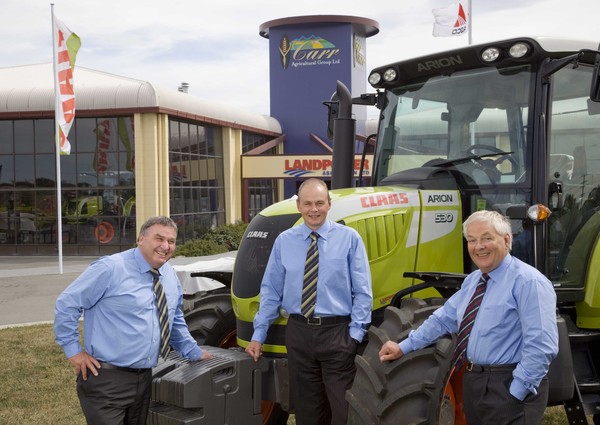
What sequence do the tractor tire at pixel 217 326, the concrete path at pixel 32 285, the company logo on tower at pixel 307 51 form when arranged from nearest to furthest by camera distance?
the tractor tire at pixel 217 326 → the concrete path at pixel 32 285 → the company logo on tower at pixel 307 51

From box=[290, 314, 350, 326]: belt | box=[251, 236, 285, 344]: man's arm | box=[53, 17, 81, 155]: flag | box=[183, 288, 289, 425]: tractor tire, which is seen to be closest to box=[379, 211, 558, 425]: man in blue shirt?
box=[290, 314, 350, 326]: belt

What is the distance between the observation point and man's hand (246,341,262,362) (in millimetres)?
4805

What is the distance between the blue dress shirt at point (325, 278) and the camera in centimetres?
469

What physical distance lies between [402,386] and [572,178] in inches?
83.4

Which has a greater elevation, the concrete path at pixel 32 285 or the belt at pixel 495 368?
the belt at pixel 495 368

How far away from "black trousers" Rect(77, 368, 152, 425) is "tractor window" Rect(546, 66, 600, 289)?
2.84m

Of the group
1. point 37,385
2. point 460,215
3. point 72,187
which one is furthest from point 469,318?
point 72,187

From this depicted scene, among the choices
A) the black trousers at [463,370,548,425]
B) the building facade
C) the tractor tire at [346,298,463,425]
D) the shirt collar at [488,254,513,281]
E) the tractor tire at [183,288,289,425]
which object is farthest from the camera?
the building facade

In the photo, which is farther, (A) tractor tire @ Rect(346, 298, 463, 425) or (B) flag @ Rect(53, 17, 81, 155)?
(B) flag @ Rect(53, 17, 81, 155)

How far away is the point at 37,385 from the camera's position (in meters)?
8.00

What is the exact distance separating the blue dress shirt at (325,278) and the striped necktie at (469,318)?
0.74m

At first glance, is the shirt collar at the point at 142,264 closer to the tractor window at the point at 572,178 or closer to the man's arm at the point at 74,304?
the man's arm at the point at 74,304

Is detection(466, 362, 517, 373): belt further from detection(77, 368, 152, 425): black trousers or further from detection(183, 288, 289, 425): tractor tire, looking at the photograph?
detection(183, 288, 289, 425): tractor tire

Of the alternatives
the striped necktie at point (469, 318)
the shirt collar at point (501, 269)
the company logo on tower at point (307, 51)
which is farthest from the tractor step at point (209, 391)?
the company logo on tower at point (307, 51)
